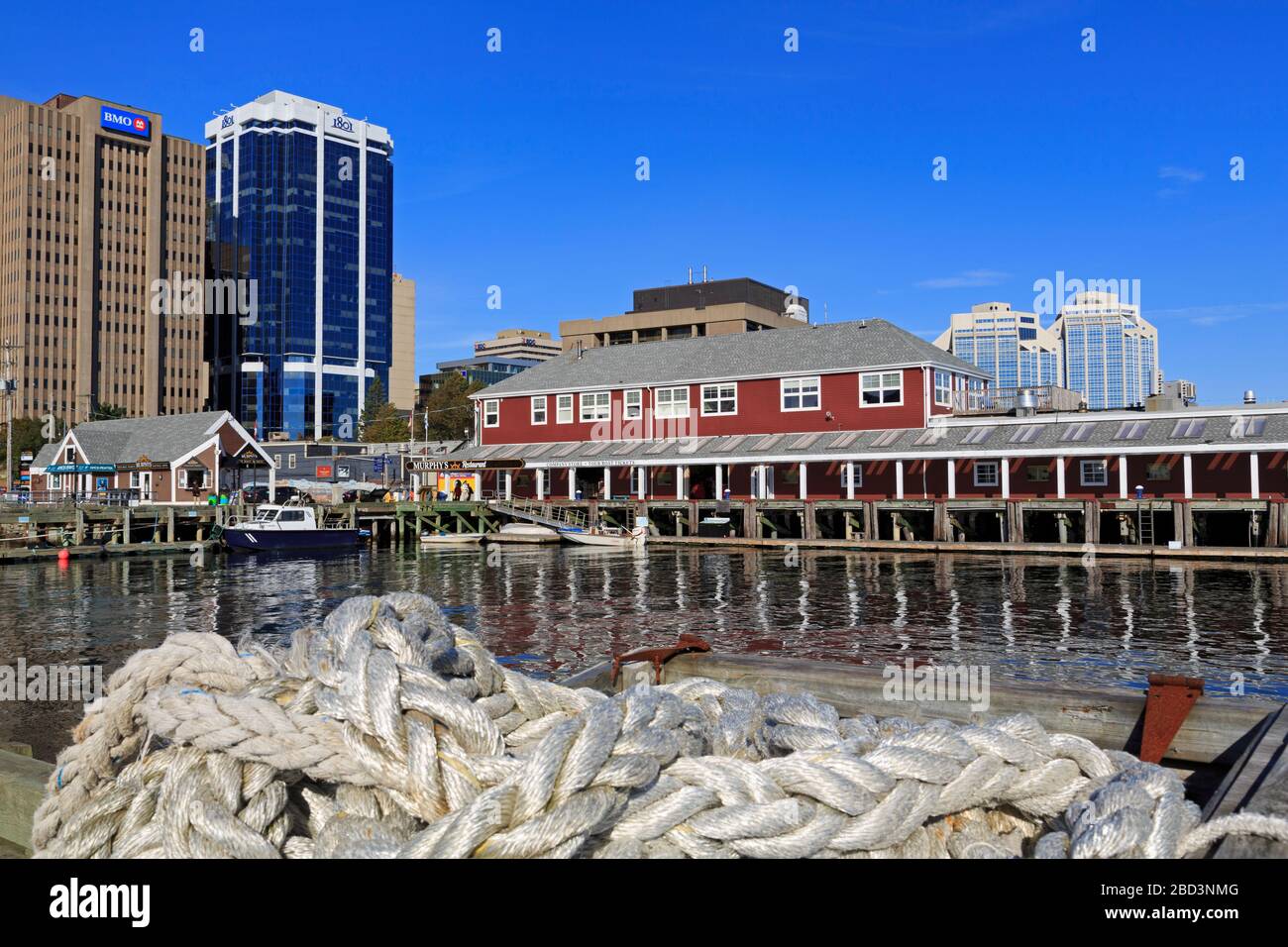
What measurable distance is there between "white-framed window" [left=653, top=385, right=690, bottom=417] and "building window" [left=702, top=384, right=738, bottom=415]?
45.0 inches

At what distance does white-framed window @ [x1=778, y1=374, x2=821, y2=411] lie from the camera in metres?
49.2

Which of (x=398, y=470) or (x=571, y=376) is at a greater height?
(x=571, y=376)

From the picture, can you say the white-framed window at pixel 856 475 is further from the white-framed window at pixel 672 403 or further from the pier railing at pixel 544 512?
the pier railing at pixel 544 512

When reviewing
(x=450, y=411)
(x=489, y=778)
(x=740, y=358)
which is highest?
(x=450, y=411)

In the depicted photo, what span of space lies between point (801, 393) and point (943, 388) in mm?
7274

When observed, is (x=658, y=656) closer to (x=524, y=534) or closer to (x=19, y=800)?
(x=19, y=800)

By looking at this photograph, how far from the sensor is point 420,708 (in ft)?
8.54

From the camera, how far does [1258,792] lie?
264 centimetres

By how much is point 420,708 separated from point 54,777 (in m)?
1.55

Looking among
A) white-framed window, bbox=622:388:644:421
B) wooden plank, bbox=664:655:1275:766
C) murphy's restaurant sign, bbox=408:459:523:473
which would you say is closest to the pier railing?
murphy's restaurant sign, bbox=408:459:523:473

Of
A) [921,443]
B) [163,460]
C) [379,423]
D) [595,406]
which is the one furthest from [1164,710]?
[379,423]

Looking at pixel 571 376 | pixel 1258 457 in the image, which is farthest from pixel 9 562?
pixel 1258 457

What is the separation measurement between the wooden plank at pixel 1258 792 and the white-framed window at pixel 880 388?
45.0 metres
